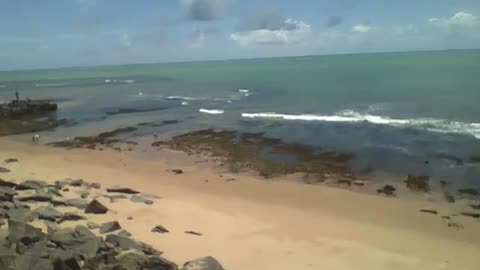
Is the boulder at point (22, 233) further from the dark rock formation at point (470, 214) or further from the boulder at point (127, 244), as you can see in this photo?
the dark rock formation at point (470, 214)

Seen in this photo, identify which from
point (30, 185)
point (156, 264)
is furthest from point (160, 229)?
point (30, 185)

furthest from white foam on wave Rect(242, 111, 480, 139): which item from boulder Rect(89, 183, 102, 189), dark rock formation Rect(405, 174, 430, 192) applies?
boulder Rect(89, 183, 102, 189)

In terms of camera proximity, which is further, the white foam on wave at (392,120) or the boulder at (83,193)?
the white foam on wave at (392,120)

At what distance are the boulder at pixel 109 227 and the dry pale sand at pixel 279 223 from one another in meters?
0.34

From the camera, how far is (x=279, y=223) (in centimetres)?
1074

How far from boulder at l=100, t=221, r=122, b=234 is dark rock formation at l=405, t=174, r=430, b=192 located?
9852 millimetres

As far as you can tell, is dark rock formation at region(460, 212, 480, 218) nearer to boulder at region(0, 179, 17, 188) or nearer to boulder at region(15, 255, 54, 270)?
boulder at region(15, 255, 54, 270)

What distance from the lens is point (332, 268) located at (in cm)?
809

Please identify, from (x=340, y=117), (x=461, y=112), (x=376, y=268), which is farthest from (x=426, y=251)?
(x=461, y=112)

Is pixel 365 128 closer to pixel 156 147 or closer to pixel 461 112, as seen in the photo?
pixel 461 112

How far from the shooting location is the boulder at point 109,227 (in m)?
9.00

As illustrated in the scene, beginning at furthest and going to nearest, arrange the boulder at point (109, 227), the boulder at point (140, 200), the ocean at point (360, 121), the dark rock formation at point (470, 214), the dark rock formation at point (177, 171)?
the ocean at point (360, 121) → the dark rock formation at point (177, 171) → the dark rock formation at point (470, 214) → the boulder at point (140, 200) → the boulder at point (109, 227)

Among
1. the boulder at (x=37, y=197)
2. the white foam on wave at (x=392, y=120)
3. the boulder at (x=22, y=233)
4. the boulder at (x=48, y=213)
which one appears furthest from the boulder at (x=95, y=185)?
the white foam on wave at (x=392, y=120)

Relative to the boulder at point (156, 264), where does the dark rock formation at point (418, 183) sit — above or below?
below
